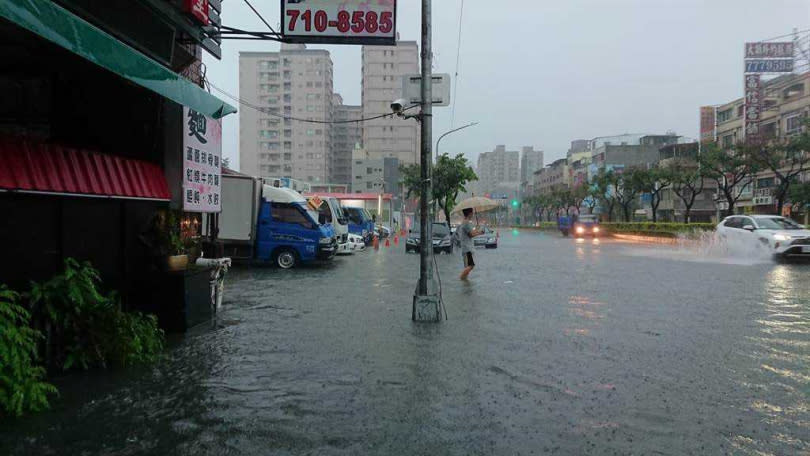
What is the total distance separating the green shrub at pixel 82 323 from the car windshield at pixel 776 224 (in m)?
22.0

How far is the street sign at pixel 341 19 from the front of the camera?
32.9 ft

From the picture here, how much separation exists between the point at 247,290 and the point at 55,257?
7.00 m

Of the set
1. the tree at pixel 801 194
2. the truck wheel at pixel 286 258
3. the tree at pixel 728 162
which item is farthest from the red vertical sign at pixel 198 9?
the tree at pixel 728 162

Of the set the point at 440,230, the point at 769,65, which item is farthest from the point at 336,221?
the point at 769,65

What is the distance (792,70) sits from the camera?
5328cm

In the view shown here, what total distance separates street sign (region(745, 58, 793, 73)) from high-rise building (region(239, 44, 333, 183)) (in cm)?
7569

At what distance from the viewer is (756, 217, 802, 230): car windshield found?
20.9m

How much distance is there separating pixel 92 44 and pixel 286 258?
1456cm

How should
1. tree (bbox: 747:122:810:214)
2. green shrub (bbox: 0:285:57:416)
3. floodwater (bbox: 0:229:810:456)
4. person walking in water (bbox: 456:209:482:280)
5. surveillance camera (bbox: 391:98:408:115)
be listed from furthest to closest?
tree (bbox: 747:122:810:214) → person walking in water (bbox: 456:209:482:280) → surveillance camera (bbox: 391:98:408:115) → green shrub (bbox: 0:285:57:416) → floodwater (bbox: 0:229:810:456)

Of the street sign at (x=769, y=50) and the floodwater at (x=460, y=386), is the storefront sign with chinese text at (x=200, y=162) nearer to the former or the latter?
the floodwater at (x=460, y=386)

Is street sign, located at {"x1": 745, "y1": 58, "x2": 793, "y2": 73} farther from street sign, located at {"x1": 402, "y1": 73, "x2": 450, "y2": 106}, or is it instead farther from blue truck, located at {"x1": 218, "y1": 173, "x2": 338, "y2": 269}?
street sign, located at {"x1": 402, "y1": 73, "x2": 450, "y2": 106}

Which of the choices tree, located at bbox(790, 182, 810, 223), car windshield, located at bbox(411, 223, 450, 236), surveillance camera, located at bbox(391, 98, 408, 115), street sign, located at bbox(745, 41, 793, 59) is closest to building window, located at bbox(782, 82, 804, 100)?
street sign, located at bbox(745, 41, 793, 59)

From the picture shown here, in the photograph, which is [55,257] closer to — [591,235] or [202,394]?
[202,394]

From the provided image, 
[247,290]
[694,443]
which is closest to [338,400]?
[694,443]
